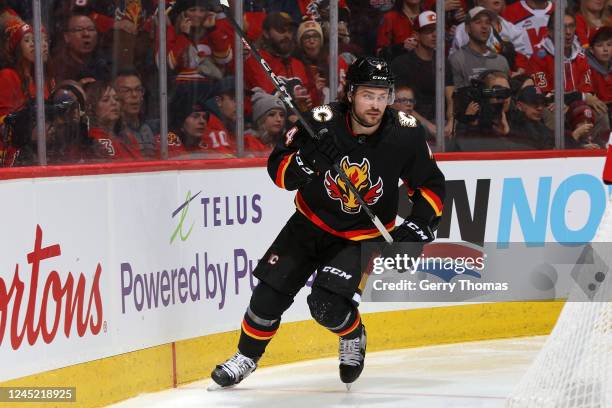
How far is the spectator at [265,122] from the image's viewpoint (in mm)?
6082

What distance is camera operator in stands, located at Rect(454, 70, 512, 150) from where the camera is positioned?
6.67m

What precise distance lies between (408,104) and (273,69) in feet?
2.53

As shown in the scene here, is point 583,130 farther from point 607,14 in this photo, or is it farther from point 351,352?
point 351,352

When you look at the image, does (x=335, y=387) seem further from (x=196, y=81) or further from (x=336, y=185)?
(x=196, y=81)

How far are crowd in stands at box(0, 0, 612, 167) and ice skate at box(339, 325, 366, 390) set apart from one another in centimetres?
122

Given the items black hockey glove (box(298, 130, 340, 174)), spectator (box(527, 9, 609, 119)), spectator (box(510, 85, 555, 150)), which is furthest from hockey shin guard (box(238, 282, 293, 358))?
spectator (box(527, 9, 609, 119))

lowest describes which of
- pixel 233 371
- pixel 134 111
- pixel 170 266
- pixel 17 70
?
pixel 233 371

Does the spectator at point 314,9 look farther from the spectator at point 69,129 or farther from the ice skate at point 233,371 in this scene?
→ the ice skate at point 233,371

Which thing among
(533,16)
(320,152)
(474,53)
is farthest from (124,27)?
(533,16)

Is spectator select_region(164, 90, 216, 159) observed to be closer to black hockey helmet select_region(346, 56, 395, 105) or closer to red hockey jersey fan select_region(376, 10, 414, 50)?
red hockey jersey fan select_region(376, 10, 414, 50)

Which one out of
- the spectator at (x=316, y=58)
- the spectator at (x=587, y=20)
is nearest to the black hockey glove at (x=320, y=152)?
the spectator at (x=316, y=58)

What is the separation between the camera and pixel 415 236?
187 inches

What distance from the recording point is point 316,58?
6301 mm

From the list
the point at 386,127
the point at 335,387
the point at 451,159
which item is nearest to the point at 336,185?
the point at 386,127
